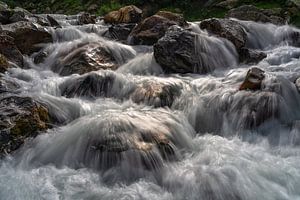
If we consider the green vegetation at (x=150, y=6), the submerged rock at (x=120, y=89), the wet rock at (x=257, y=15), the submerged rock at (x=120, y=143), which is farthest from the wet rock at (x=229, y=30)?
the submerged rock at (x=120, y=143)

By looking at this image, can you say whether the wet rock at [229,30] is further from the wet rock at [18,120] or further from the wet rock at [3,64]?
the wet rock at [18,120]

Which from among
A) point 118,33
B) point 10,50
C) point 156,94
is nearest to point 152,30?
point 118,33

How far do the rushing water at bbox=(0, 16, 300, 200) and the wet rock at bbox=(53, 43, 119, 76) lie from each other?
46 centimetres

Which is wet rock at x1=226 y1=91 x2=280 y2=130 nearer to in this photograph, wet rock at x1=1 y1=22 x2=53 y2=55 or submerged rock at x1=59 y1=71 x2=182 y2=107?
submerged rock at x1=59 y1=71 x2=182 y2=107

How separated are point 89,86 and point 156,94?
5.27ft

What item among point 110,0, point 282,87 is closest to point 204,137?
point 282,87

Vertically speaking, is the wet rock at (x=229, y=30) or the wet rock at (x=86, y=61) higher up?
the wet rock at (x=229, y=30)

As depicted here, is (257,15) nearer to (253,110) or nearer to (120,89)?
(120,89)

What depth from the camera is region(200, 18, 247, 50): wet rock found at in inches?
431

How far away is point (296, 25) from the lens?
45.5 feet

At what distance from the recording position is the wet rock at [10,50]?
10.1 metres

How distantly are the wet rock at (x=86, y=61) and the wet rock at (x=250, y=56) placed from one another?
320 centimetres

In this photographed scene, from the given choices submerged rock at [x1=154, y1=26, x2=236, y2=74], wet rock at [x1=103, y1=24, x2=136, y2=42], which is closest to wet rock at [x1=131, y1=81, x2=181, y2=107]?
submerged rock at [x1=154, y1=26, x2=236, y2=74]

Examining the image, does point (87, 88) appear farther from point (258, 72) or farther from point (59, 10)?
point (59, 10)
